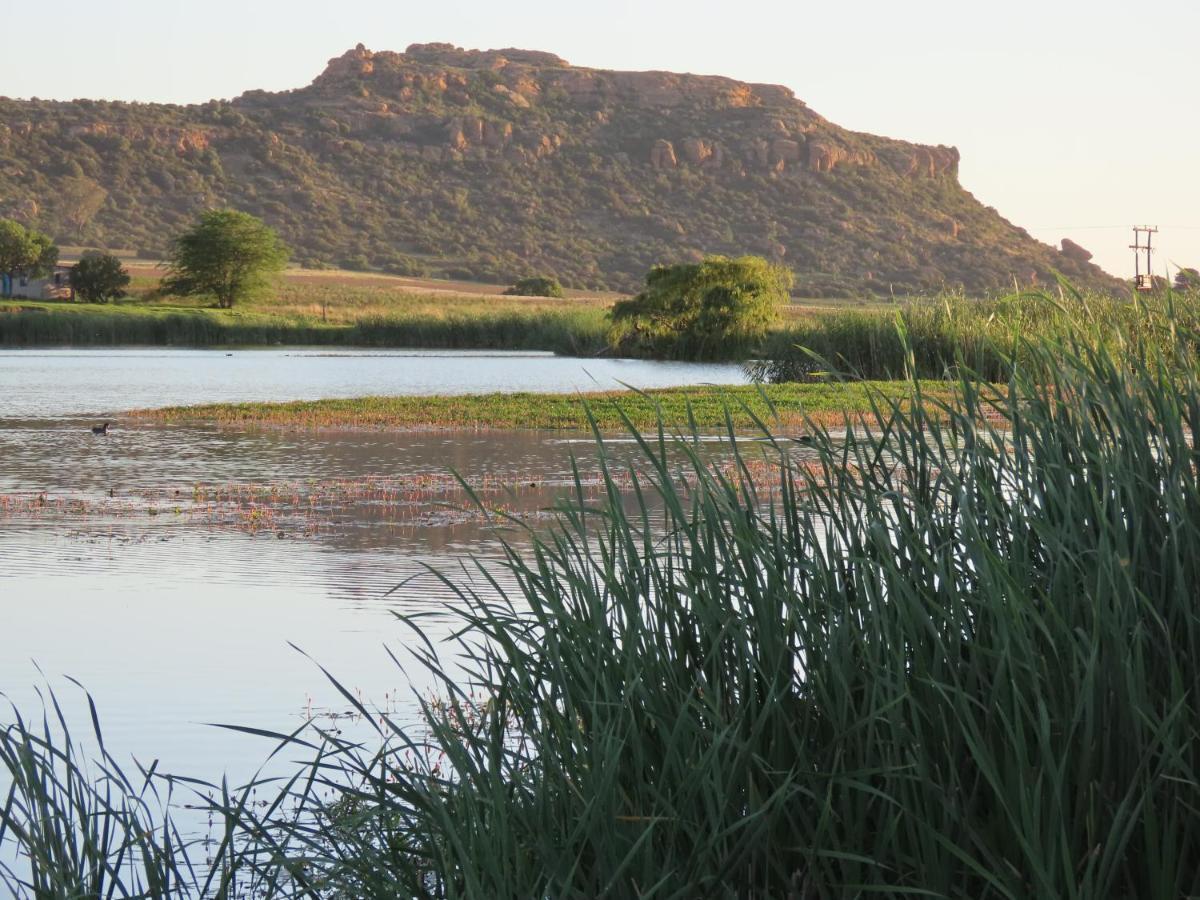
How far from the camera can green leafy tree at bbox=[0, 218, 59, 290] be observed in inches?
3880

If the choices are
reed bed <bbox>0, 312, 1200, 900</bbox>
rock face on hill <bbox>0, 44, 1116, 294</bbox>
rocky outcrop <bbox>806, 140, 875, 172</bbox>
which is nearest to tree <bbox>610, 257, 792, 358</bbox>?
reed bed <bbox>0, 312, 1200, 900</bbox>

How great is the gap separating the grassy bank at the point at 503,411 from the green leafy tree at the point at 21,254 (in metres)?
81.5

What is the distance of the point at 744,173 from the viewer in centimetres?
15775

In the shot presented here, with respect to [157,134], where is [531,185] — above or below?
below

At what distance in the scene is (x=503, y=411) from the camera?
71.8 feet

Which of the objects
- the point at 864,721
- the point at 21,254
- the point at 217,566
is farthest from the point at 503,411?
the point at 21,254

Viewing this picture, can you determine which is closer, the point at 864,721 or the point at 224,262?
the point at 864,721

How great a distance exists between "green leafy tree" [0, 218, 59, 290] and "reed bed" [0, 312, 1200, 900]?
336ft

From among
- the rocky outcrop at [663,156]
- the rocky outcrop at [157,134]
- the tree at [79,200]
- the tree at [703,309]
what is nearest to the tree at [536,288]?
the tree at [79,200]

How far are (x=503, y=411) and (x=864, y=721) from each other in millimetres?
19302

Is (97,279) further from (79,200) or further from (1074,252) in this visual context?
(1074,252)

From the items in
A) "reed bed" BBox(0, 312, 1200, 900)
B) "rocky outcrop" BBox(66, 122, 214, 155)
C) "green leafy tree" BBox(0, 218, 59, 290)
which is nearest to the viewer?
"reed bed" BBox(0, 312, 1200, 900)

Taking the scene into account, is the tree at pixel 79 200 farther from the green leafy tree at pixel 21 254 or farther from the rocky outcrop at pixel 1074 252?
the rocky outcrop at pixel 1074 252

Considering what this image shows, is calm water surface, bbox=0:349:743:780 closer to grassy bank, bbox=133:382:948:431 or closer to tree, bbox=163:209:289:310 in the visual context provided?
grassy bank, bbox=133:382:948:431
